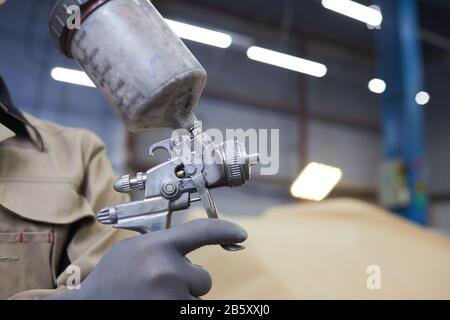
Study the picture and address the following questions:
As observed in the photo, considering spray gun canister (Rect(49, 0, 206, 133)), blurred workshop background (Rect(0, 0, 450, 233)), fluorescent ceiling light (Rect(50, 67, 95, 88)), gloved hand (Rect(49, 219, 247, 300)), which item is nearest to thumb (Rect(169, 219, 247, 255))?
gloved hand (Rect(49, 219, 247, 300))

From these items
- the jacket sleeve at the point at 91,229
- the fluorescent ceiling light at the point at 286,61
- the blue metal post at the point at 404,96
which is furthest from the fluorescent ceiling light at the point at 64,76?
the jacket sleeve at the point at 91,229

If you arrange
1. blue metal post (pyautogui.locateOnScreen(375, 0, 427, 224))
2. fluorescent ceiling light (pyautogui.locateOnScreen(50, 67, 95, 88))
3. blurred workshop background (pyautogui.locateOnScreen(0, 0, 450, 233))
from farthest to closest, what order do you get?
fluorescent ceiling light (pyautogui.locateOnScreen(50, 67, 95, 88)) < blurred workshop background (pyautogui.locateOnScreen(0, 0, 450, 233)) < blue metal post (pyautogui.locateOnScreen(375, 0, 427, 224))

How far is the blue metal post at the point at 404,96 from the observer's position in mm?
2777

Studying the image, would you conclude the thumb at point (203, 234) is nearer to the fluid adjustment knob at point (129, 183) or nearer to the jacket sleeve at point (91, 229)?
the fluid adjustment knob at point (129, 183)

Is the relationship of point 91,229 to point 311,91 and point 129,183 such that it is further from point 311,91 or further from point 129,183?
point 311,91

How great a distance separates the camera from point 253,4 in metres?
4.42

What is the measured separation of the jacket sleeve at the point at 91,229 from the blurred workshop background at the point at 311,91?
1.76 m

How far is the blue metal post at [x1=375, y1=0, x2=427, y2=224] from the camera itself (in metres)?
2.78

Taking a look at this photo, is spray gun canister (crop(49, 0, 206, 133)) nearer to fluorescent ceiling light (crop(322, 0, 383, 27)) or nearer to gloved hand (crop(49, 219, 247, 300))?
gloved hand (crop(49, 219, 247, 300))

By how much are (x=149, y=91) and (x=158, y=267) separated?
0.62ft

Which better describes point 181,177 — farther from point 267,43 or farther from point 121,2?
point 267,43

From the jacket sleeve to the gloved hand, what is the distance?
16 cm
